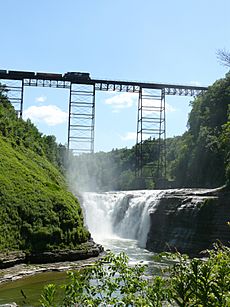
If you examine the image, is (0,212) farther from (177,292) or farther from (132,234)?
(177,292)

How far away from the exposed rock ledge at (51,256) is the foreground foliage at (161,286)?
1488 cm

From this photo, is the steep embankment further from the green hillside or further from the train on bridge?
the train on bridge

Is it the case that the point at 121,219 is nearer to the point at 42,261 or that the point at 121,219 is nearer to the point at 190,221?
the point at 190,221

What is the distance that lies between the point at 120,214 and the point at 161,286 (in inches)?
1305

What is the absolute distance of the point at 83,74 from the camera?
42125 millimetres

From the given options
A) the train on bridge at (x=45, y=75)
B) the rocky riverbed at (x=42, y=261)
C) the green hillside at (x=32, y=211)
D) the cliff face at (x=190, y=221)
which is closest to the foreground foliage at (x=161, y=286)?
the rocky riverbed at (x=42, y=261)

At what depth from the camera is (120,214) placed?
3634 cm

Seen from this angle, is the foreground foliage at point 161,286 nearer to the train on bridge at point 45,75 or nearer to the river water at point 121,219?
the river water at point 121,219

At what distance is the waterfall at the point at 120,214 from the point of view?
32.9 m

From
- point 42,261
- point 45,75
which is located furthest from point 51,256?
point 45,75

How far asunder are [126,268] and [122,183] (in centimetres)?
7668

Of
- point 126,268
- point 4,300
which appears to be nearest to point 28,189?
point 4,300

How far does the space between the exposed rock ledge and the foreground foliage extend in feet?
48.8

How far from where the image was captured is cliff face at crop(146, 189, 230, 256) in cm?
2469
